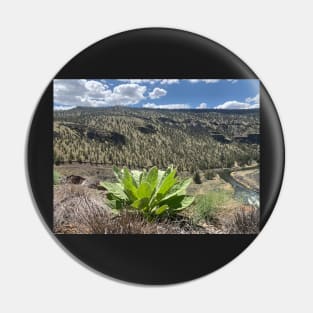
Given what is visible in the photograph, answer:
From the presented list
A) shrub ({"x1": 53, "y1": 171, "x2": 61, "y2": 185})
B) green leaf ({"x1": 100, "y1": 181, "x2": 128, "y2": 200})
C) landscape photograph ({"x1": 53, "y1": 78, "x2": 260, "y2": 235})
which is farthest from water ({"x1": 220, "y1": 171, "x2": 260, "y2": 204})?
shrub ({"x1": 53, "y1": 171, "x2": 61, "y2": 185})

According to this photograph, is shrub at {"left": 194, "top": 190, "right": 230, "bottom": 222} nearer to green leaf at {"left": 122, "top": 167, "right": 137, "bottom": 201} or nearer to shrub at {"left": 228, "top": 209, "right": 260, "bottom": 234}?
shrub at {"left": 228, "top": 209, "right": 260, "bottom": 234}

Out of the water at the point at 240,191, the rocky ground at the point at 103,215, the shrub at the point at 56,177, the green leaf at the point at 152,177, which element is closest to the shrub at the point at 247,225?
the rocky ground at the point at 103,215

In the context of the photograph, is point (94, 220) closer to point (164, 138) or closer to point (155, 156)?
point (155, 156)

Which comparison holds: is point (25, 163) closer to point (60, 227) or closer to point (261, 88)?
point (60, 227)

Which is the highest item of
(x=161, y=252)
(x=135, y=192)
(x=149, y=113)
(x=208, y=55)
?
(x=208, y=55)

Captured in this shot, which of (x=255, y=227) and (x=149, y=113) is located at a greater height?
(x=149, y=113)

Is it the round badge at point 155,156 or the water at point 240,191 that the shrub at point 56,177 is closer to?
the round badge at point 155,156

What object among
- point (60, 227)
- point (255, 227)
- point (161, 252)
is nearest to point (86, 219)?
point (60, 227)
